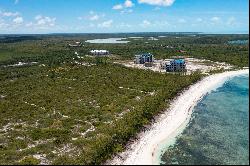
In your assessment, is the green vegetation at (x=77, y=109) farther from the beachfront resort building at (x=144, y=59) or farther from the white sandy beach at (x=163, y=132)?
the beachfront resort building at (x=144, y=59)

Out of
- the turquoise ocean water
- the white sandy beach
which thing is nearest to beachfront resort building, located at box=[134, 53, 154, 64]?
the white sandy beach

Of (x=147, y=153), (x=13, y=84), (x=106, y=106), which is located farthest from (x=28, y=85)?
(x=147, y=153)

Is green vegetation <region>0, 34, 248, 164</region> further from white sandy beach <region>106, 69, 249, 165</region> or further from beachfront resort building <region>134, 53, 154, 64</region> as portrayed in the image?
beachfront resort building <region>134, 53, 154, 64</region>

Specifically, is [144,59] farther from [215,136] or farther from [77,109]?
[215,136]

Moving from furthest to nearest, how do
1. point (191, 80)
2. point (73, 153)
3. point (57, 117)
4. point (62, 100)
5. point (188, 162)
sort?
1. point (191, 80)
2. point (62, 100)
3. point (57, 117)
4. point (73, 153)
5. point (188, 162)

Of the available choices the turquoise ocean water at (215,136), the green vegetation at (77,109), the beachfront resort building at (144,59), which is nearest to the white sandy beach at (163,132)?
the turquoise ocean water at (215,136)

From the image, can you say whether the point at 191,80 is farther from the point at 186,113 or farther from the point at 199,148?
the point at 199,148
